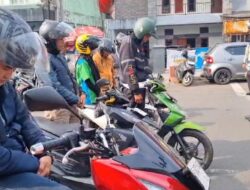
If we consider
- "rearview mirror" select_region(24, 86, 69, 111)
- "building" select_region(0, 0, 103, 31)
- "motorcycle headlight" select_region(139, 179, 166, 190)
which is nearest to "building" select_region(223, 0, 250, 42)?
"building" select_region(0, 0, 103, 31)

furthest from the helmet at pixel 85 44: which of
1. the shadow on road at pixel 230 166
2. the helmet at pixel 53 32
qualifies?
the shadow on road at pixel 230 166

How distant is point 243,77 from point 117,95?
45.5 ft

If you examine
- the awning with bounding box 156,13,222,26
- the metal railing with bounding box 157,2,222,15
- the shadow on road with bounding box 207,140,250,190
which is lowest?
the shadow on road with bounding box 207,140,250,190

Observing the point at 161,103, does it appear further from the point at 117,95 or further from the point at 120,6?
the point at 120,6

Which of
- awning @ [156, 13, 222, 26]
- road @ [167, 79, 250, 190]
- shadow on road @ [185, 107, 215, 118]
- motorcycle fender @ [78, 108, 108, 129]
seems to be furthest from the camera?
awning @ [156, 13, 222, 26]

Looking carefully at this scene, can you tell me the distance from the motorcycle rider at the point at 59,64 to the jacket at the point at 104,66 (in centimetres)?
124

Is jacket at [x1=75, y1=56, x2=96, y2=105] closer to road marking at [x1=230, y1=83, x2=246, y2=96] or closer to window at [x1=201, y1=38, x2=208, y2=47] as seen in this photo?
road marking at [x1=230, y1=83, x2=246, y2=96]

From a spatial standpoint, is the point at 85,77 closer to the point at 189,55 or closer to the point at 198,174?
the point at 198,174

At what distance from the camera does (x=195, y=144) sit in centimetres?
568

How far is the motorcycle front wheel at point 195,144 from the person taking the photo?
18.2ft

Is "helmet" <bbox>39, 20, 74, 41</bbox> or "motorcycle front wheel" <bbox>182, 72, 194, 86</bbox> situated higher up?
"helmet" <bbox>39, 20, 74, 41</bbox>

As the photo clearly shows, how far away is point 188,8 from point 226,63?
1651 centimetres

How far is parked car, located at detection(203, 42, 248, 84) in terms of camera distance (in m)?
17.3

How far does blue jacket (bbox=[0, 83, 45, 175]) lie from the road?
314 centimetres
